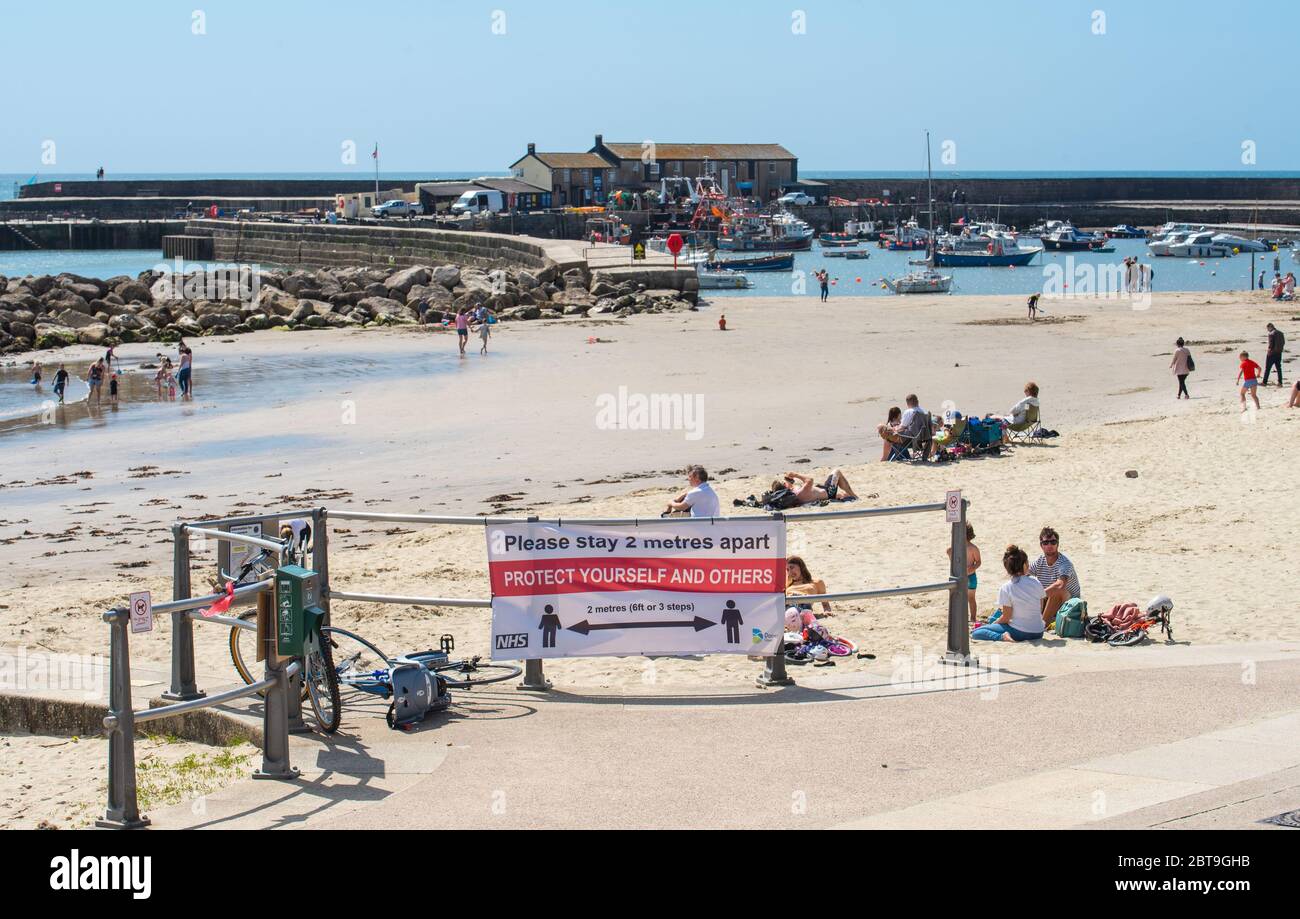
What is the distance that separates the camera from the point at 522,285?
5125 centimetres

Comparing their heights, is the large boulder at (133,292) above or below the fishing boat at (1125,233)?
below

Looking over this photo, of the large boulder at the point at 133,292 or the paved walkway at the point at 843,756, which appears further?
the large boulder at the point at 133,292

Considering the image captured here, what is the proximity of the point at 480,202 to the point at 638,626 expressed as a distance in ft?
294

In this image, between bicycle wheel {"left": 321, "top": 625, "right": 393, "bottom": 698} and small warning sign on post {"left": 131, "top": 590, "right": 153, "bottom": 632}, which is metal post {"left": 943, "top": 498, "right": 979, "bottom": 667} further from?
small warning sign on post {"left": 131, "top": 590, "right": 153, "bottom": 632}

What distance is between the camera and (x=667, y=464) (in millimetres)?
21406

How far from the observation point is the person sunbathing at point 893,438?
19.7 metres

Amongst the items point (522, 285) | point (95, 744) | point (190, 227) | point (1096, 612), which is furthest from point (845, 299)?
point (190, 227)

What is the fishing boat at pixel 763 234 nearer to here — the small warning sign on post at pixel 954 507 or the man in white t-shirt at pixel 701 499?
the man in white t-shirt at pixel 701 499

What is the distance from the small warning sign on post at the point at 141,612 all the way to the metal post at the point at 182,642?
1.33 m

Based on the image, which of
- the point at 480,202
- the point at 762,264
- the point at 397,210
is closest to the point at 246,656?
the point at 762,264

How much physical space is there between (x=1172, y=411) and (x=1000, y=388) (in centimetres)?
476

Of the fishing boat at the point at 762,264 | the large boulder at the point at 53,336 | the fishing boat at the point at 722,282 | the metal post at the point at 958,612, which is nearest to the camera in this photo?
the metal post at the point at 958,612

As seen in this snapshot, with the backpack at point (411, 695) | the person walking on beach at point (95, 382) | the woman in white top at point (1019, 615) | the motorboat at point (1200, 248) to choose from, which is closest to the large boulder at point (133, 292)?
the person walking on beach at point (95, 382)
